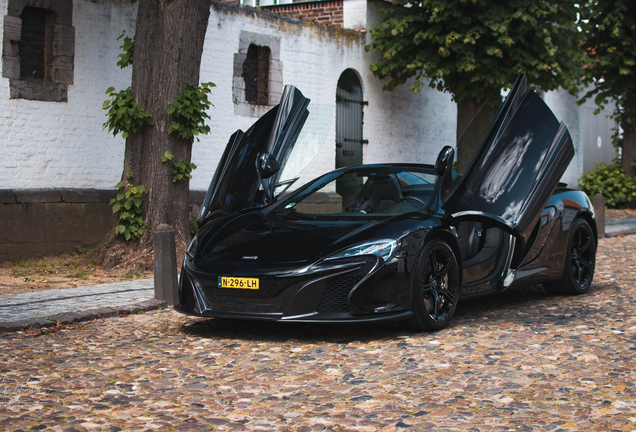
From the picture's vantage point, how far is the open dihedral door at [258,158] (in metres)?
6.63

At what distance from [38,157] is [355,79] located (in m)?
7.46

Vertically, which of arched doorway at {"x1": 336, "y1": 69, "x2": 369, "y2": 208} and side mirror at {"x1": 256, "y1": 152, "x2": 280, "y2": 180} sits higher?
arched doorway at {"x1": 336, "y1": 69, "x2": 369, "y2": 208}

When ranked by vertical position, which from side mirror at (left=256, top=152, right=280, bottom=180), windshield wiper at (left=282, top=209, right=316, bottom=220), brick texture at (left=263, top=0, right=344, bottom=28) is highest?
brick texture at (left=263, top=0, right=344, bottom=28)

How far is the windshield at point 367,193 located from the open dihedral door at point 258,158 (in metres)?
0.36

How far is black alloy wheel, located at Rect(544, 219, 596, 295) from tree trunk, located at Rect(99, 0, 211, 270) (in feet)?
15.5

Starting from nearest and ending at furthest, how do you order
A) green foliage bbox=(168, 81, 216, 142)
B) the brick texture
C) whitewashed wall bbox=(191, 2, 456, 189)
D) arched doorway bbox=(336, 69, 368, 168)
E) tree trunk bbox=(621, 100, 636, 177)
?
green foliage bbox=(168, 81, 216, 142), whitewashed wall bbox=(191, 2, 456, 189), arched doorway bbox=(336, 69, 368, 168), the brick texture, tree trunk bbox=(621, 100, 636, 177)

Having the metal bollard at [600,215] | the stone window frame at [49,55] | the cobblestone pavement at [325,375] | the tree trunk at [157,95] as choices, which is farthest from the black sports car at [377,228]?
the metal bollard at [600,215]

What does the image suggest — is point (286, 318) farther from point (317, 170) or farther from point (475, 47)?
point (475, 47)

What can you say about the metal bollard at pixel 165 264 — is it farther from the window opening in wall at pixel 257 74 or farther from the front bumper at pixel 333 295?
the window opening in wall at pixel 257 74

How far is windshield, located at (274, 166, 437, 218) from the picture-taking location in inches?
238

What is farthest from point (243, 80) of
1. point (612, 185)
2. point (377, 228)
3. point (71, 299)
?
point (612, 185)

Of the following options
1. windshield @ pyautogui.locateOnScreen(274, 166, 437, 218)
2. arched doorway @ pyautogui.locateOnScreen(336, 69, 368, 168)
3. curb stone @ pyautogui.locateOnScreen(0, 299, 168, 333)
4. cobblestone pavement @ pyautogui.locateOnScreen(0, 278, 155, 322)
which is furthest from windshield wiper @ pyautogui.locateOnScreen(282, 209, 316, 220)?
arched doorway @ pyautogui.locateOnScreen(336, 69, 368, 168)

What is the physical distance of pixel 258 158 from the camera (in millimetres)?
6496

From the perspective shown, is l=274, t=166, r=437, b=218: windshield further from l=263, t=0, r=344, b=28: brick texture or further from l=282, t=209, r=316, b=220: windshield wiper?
l=263, t=0, r=344, b=28: brick texture
